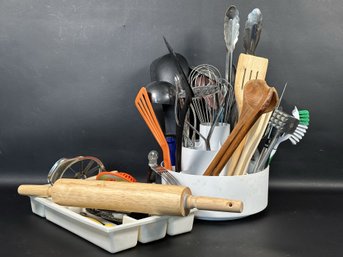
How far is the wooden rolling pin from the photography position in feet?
3.38

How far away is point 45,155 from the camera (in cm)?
155

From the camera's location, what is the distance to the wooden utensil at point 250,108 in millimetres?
1104

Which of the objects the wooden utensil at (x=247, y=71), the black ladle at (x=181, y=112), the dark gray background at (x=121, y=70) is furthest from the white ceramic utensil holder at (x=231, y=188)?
the dark gray background at (x=121, y=70)

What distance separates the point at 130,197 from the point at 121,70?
1.75ft

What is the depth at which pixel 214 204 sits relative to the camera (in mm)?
991

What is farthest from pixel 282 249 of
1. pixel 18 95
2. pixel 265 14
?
pixel 18 95

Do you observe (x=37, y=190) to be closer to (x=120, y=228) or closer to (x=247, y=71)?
(x=120, y=228)

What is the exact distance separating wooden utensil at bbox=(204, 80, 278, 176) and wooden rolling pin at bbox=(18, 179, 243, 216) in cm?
12

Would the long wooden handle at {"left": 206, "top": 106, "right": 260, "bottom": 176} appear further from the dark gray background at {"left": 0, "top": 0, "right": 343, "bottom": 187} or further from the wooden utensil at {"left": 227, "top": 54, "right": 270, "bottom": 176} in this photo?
the dark gray background at {"left": 0, "top": 0, "right": 343, "bottom": 187}

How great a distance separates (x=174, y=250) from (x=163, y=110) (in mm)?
336

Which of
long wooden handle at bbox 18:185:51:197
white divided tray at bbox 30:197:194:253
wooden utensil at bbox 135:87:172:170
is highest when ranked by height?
wooden utensil at bbox 135:87:172:170

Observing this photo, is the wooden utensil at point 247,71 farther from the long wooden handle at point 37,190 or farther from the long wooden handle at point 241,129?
the long wooden handle at point 37,190

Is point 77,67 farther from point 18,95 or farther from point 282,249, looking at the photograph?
point 282,249

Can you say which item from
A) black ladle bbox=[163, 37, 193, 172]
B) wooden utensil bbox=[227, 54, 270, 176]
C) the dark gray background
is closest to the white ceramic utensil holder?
black ladle bbox=[163, 37, 193, 172]
